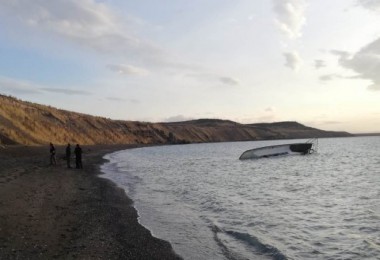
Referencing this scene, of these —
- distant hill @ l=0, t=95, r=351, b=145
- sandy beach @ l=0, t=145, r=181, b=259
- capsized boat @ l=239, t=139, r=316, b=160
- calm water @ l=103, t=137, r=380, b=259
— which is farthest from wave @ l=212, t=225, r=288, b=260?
capsized boat @ l=239, t=139, r=316, b=160

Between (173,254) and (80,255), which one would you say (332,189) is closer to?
(173,254)

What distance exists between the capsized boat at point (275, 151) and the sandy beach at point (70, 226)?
40.5 m

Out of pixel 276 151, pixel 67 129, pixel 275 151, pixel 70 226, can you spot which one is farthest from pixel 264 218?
pixel 67 129

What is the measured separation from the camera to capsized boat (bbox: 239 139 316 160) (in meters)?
60.9

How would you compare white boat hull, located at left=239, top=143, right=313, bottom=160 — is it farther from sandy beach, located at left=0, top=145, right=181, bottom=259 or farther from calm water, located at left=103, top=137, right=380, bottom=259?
sandy beach, located at left=0, top=145, right=181, bottom=259

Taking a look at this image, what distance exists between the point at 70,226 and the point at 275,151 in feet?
183

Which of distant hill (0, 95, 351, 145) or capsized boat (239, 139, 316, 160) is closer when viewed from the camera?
distant hill (0, 95, 351, 145)

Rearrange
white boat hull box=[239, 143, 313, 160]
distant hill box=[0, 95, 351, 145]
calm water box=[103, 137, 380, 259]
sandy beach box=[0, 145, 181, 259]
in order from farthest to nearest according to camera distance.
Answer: white boat hull box=[239, 143, 313, 160] < distant hill box=[0, 95, 351, 145] < calm water box=[103, 137, 380, 259] < sandy beach box=[0, 145, 181, 259]

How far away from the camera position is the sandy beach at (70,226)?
1039 centimetres

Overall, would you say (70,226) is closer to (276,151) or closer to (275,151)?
(275,151)

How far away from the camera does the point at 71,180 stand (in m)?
26.5

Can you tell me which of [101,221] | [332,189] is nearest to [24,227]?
[101,221]

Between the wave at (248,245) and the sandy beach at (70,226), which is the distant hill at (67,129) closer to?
the sandy beach at (70,226)

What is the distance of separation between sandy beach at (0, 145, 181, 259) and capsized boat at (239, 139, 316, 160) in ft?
133
